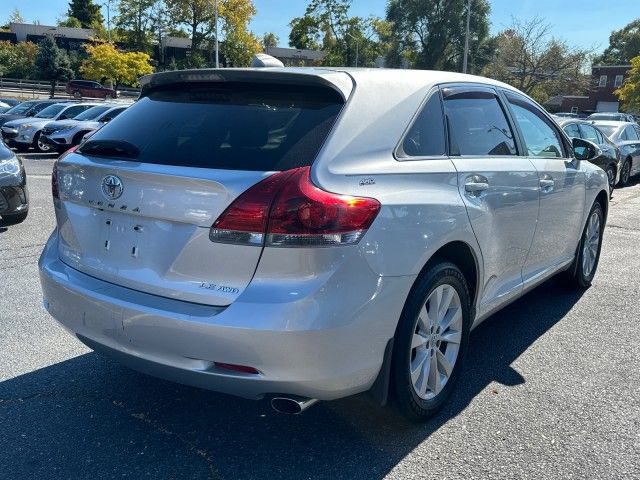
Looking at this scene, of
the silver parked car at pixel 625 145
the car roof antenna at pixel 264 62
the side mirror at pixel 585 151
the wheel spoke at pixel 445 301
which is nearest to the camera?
the wheel spoke at pixel 445 301

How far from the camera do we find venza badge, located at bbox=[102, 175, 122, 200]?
2754 millimetres

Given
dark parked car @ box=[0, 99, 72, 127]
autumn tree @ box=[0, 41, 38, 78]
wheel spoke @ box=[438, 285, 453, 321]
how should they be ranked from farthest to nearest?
autumn tree @ box=[0, 41, 38, 78], dark parked car @ box=[0, 99, 72, 127], wheel spoke @ box=[438, 285, 453, 321]

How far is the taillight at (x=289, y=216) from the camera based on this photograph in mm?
2420

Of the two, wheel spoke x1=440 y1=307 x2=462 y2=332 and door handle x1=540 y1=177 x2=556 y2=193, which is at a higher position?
door handle x1=540 y1=177 x2=556 y2=193

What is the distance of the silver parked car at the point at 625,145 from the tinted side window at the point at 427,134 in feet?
41.1

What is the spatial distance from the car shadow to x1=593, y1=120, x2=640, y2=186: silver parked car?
12.3m

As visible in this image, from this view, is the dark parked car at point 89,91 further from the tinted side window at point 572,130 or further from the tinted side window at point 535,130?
the tinted side window at point 535,130

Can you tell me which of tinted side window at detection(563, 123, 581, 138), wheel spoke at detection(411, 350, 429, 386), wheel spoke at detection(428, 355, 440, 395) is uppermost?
tinted side window at detection(563, 123, 581, 138)

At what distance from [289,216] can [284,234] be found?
73 mm

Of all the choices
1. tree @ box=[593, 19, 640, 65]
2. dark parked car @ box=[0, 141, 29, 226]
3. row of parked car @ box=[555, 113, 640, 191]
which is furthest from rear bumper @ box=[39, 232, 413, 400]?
tree @ box=[593, 19, 640, 65]

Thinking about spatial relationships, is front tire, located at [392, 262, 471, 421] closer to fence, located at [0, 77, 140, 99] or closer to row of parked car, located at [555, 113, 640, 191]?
row of parked car, located at [555, 113, 640, 191]

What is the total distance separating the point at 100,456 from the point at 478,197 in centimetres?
226

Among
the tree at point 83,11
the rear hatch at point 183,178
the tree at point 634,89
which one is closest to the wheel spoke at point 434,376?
the rear hatch at point 183,178

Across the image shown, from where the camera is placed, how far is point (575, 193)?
469 cm
